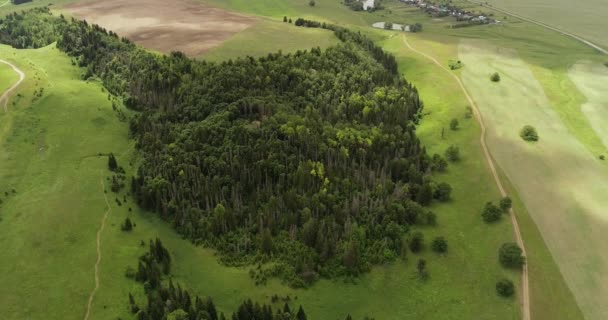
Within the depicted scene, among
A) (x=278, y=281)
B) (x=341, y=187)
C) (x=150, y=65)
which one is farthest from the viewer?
(x=150, y=65)

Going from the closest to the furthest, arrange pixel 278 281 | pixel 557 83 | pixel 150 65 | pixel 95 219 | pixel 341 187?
pixel 278 281 → pixel 95 219 → pixel 341 187 → pixel 150 65 → pixel 557 83

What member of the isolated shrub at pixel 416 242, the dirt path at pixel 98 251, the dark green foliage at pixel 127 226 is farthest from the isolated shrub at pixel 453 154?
the dirt path at pixel 98 251

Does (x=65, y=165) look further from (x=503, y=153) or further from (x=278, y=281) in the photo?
(x=503, y=153)

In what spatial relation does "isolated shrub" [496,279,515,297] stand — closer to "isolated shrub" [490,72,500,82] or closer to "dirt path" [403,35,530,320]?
"dirt path" [403,35,530,320]

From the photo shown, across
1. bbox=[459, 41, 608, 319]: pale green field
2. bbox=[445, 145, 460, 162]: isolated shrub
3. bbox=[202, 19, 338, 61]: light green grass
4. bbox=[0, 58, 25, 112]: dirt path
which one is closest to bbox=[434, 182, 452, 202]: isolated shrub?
bbox=[445, 145, 460, 162]: isolated shrub

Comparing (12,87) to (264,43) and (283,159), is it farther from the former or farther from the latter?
(283,159)

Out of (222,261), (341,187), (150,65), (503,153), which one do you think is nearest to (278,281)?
(222,261)
